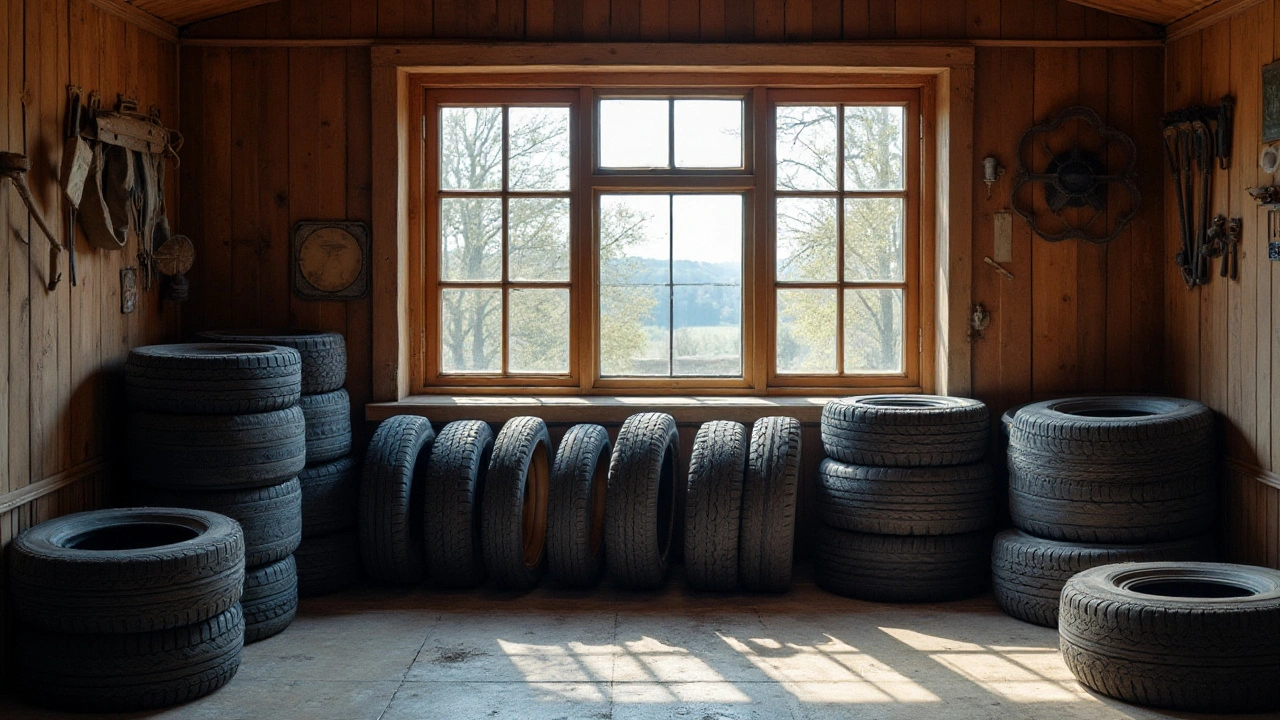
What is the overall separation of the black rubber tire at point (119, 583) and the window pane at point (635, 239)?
233 centimetres

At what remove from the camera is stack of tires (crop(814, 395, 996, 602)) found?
4727mm

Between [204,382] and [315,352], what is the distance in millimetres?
675

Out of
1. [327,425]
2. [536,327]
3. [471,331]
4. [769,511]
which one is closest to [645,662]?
[769,511]

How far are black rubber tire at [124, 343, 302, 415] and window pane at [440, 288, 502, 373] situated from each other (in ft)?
3.93

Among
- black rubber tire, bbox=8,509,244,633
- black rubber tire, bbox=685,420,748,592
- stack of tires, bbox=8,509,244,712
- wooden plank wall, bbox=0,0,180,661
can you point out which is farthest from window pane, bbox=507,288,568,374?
stack of tires, bbox=8,509,244,712

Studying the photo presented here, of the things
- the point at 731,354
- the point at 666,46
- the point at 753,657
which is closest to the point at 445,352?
the point at 731,354

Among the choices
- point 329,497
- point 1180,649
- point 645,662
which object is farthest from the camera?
point 329,497

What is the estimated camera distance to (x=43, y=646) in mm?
3559

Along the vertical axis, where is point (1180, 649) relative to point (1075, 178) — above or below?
below

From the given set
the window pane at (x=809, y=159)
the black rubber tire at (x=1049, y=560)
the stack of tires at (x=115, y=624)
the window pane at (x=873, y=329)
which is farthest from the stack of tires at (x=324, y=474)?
the black rubber tire at (x=1049, y=560)

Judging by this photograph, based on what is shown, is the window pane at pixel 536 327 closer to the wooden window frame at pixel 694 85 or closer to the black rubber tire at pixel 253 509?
the wooden window frame at pixel 694 85

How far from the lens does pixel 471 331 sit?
18.2ft

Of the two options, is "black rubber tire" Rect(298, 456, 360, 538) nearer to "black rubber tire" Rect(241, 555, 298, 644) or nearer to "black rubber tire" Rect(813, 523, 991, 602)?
"black rubber tire" Rect(241, 555, 298, 644)

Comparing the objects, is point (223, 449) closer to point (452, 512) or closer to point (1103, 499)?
point (452, 512)
